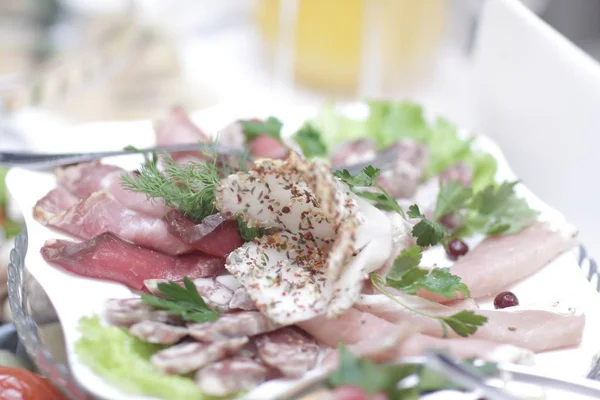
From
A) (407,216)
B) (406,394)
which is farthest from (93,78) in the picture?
(406,394)

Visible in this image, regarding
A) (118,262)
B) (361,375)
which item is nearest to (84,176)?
(118,262)

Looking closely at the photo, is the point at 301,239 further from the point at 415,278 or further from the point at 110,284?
the point at 110,284

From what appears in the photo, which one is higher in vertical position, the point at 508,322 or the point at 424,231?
the point at 424,231

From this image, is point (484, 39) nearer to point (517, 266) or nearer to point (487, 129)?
point (487, 129)

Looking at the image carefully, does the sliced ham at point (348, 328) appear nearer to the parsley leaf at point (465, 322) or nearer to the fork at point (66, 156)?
the parsley leaf at point (465, 322)

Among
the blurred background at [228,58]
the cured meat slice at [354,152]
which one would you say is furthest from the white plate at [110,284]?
the blurred background at [228,58]

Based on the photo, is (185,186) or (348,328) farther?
(185,186)
